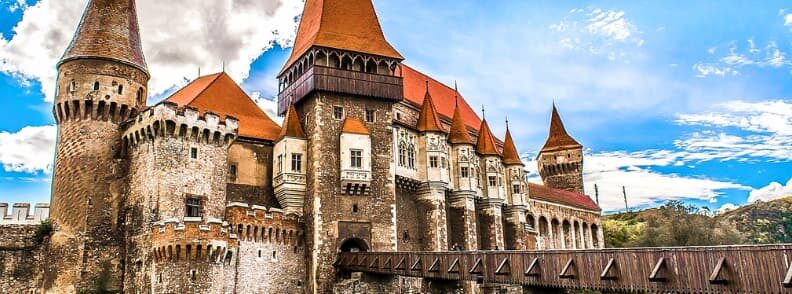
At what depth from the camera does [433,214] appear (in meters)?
35.3

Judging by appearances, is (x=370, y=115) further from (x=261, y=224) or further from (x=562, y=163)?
(x=562, y=163)

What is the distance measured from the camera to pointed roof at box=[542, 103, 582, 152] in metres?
64.4

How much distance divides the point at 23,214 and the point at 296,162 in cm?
1324

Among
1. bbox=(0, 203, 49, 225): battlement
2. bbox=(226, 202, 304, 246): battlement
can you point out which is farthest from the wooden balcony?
bbox=(0, 203, 49, 225): battlement

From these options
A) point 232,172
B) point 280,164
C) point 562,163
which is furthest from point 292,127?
point 562,163

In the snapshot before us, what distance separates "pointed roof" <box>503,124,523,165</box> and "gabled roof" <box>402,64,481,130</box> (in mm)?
2701

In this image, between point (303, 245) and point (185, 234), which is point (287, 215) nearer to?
point (303, 245)

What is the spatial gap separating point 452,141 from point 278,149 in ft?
37.9

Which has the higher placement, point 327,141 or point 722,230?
point 327,141

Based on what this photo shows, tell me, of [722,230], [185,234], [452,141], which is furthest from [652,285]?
[722,230]

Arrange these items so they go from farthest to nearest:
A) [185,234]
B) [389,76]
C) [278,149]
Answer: [389,76] < [278,149] < [185,234]

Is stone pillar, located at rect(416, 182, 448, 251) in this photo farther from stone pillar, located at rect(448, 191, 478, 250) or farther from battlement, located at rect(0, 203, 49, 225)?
battlement, located at rect(0, 203, 49, 225)

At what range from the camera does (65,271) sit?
2744 cm

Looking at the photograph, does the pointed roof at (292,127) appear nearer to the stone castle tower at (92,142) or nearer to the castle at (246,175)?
the castle at (246,175)
